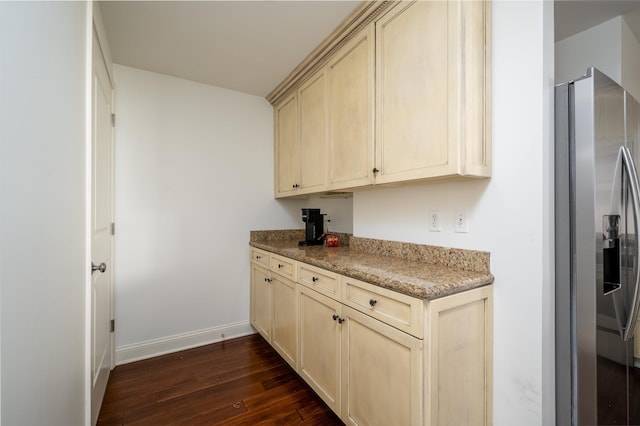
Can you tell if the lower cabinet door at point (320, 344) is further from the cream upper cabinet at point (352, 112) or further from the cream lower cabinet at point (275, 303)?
the cream upper cabinet at point (352, 112)

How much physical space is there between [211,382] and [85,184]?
5.11 ft

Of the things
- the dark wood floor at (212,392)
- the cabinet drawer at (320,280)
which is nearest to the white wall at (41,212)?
the dark wood floor at (212,392)

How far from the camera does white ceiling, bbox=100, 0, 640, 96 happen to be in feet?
5.51

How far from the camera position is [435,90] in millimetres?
1319

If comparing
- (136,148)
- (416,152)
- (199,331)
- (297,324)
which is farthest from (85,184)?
(199,331)

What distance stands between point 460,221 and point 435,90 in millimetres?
666

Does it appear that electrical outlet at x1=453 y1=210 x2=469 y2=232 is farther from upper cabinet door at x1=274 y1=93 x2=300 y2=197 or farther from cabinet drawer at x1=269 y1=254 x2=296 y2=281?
upper cabinet door at x1=274 y1=93 x2=300 y2=197

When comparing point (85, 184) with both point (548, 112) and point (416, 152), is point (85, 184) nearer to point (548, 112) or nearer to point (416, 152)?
point (416, 152)

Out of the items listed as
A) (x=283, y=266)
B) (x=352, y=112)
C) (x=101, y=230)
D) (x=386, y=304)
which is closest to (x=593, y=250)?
(x=386, y=304)

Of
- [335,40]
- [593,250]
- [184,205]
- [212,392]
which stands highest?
[335,40]

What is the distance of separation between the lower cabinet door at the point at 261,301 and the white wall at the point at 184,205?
0.41 ft

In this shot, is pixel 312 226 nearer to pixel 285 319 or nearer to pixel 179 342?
pixel 285 319

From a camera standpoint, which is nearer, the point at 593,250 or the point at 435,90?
the point at 593,250

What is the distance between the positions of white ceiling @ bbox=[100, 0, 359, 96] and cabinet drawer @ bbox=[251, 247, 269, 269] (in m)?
1.60
